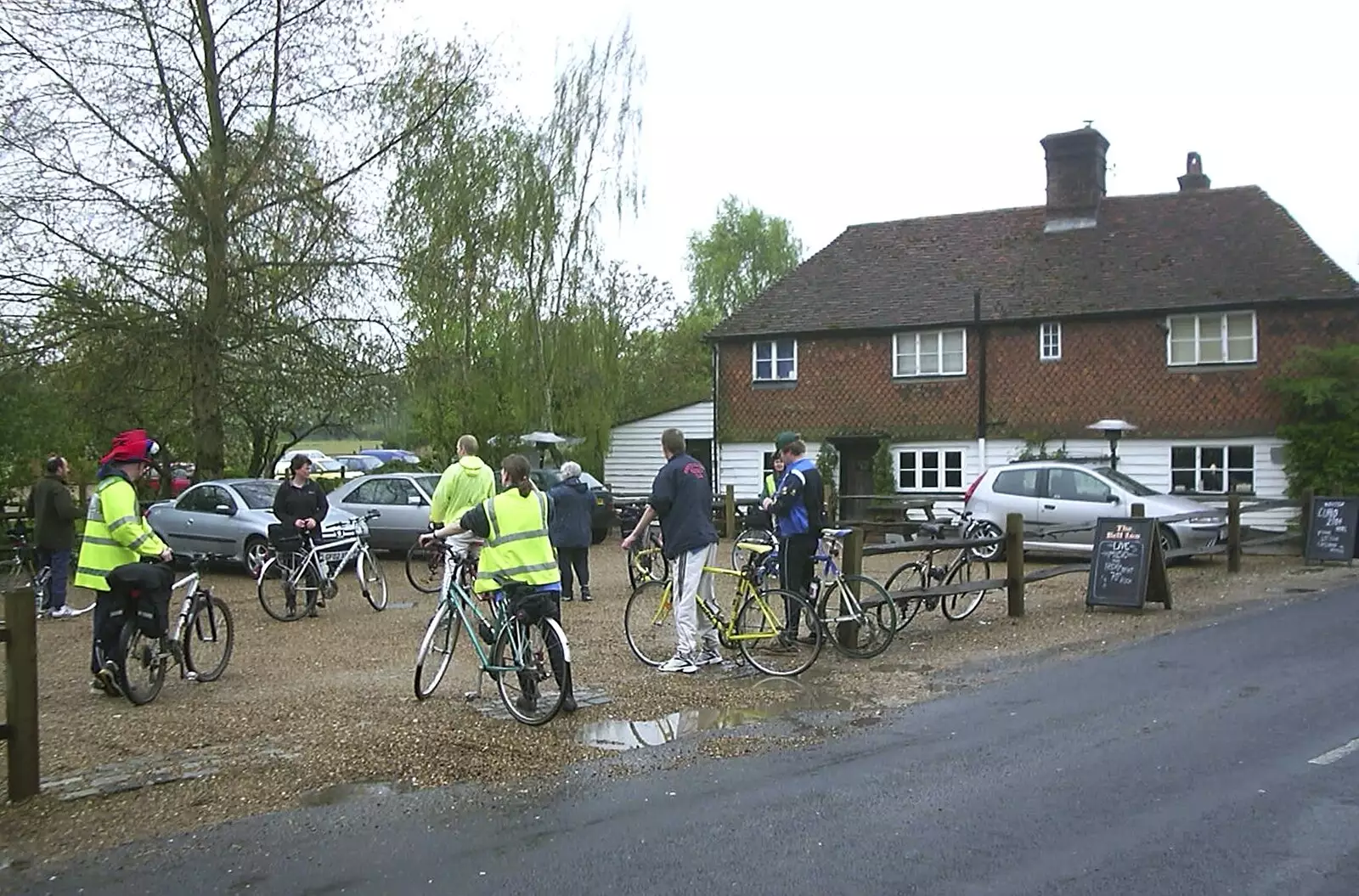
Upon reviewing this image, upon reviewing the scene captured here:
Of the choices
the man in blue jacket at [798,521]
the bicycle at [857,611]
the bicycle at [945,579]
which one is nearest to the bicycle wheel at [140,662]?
the man in blue jacket at [798,521]

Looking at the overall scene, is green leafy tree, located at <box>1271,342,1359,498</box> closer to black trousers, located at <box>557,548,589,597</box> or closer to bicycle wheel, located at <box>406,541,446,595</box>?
black trousers, located at <box>557,548,589,597</box>

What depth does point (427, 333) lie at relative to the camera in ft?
85.7

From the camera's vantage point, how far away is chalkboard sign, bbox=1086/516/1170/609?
45.3 feet

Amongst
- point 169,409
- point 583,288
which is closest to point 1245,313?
point 583,288

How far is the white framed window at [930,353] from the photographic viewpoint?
28328 millimetres

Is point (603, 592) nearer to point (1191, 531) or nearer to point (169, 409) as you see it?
point (1191, 531)

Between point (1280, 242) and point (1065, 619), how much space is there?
16.8m

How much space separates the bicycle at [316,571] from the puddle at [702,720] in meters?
6.45

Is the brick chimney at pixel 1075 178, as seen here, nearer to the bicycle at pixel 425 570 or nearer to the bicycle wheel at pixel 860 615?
the bicycle at pixel 425 570

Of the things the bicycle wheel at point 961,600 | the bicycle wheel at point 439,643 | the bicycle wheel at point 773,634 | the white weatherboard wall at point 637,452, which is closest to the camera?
the bicycle wheel at point 439,643

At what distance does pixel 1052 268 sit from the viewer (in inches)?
1126

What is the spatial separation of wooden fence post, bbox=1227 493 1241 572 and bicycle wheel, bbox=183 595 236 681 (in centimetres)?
1382

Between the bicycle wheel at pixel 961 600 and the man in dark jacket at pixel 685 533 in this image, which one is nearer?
the man in dark jacket at pixel 685 533

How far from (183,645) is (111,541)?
1.22 meters
